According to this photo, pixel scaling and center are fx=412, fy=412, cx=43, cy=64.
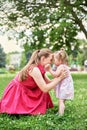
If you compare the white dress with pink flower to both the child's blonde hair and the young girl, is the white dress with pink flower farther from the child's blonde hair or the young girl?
the child's blonde hair

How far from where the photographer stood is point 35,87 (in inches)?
317

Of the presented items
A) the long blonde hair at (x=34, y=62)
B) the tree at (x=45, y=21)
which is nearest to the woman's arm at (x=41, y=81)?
the long blonde hair at (x=34, y=62)

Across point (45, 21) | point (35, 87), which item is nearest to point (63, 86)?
point (35, 87)

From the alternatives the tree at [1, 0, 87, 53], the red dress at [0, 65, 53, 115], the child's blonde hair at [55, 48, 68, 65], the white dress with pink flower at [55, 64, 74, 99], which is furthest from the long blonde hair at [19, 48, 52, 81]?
the tree at [1, 0, 87, 53]

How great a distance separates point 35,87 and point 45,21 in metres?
25.5

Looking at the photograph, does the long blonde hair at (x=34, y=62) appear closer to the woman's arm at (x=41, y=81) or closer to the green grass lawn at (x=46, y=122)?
the woman's arm at (x=41, y=81)

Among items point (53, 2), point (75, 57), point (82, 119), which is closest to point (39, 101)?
point (82, 119)

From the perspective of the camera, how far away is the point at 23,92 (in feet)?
26.0

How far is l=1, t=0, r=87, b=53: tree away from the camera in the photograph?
32438 mm

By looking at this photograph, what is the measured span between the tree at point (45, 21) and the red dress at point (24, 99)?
76.0 feet

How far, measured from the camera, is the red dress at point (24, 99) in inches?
308

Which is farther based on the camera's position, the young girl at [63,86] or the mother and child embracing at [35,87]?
the young girl at [63,86]

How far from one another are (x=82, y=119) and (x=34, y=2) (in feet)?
85.8

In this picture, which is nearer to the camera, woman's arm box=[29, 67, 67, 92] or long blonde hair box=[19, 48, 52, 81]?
woman's arm box=[29, 67, 67, 92]
